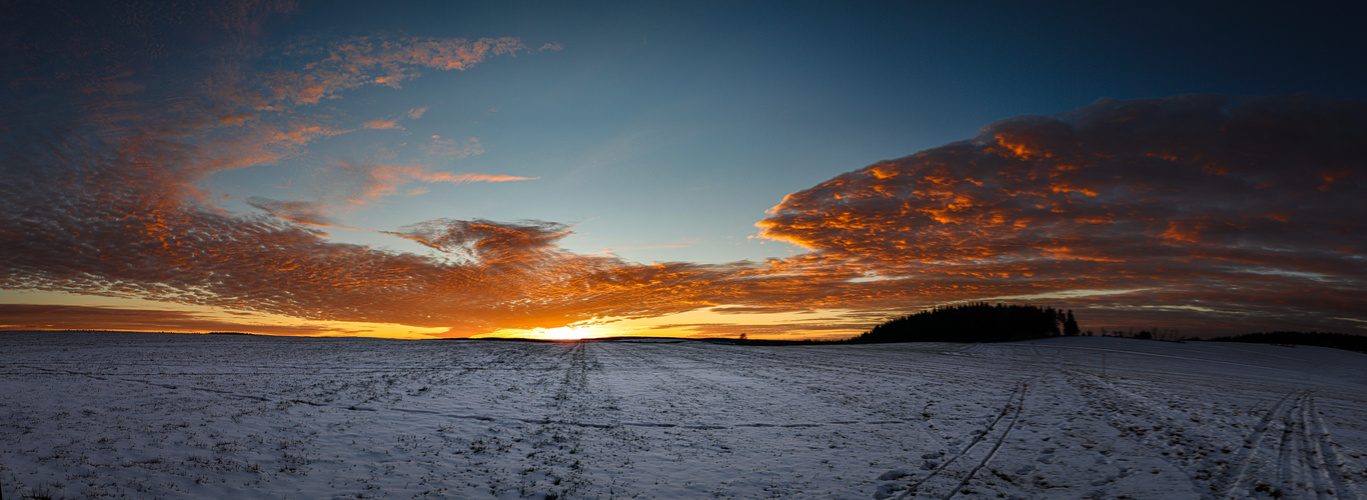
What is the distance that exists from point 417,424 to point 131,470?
21.1ft

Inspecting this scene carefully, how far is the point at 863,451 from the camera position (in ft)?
49.8

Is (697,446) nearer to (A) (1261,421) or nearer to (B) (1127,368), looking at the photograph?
(A) (1261,421)

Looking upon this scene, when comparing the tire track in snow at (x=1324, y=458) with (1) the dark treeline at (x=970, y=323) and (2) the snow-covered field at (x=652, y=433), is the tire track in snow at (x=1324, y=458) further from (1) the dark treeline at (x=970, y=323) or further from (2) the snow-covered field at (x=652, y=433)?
(1) the dark treeline at (x=970, y=323)

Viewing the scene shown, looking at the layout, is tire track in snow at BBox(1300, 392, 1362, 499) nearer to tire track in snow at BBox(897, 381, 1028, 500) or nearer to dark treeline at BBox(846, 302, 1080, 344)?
tire track in snow at BBox(897, 381, 1028, 500)

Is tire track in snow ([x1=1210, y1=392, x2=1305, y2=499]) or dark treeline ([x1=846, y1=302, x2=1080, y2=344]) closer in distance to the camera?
tire track in snow ([x1=1210, y1=392, x2=1305, y2=499])

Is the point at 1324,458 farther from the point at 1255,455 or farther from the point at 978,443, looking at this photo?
the point at 978,443

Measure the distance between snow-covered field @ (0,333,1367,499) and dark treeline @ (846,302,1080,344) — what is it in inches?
3805

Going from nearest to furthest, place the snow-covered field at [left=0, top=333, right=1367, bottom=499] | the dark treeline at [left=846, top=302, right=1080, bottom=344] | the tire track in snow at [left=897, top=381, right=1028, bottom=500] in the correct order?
the snow-covered field at [left=0, top=333, right=1367, bottom=499]
the tire track in snow at [left=897, top=381, right=1028, bottom=500]
the dark treeline at [left=846, top=302, right=1080, bottom=344]

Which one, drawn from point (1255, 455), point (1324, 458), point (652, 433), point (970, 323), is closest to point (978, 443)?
point (1255, 455)

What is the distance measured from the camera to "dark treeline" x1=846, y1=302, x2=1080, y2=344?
122287 millimetres

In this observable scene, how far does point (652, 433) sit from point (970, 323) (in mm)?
132674

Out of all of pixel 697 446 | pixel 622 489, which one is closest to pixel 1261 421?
pixel 697 446

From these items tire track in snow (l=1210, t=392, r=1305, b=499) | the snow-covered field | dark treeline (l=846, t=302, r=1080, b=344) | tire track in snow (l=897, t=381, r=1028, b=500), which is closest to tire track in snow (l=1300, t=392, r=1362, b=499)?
the snow-covered field

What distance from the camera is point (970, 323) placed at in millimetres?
129375
